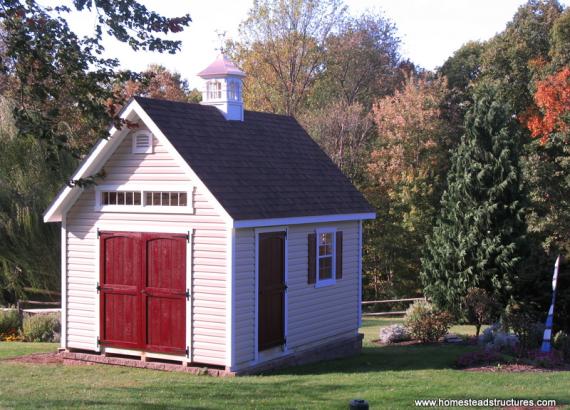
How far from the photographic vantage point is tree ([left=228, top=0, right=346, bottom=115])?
42.8 m

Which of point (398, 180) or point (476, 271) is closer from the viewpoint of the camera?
point (476, 271)

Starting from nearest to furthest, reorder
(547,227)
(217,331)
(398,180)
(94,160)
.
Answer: (217,331), (94,160), (547,227), (398,180)

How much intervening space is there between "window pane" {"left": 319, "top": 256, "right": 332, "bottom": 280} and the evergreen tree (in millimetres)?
8134

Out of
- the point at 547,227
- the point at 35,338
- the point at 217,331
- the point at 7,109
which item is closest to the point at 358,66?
the point at 547,227

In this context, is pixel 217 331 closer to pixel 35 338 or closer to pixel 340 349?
pixel 340 349

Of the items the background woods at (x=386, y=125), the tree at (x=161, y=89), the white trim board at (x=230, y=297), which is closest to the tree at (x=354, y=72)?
the background woods at (x=386, y=125)

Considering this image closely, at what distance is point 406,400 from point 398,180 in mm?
25813

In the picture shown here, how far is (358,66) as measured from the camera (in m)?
45.2

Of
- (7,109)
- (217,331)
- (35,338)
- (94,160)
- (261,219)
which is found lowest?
→ (35,338)

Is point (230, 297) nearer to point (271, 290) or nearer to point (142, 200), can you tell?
point (271, 290)

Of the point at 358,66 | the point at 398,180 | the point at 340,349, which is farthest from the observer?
the point at 358,66

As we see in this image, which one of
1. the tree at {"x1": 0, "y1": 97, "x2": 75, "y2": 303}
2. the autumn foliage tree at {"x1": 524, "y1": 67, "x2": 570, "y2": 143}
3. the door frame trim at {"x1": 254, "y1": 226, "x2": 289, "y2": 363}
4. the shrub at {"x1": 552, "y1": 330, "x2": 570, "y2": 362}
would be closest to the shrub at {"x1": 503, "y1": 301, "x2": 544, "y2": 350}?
the shrub at {"x1": 552, "y1": 330, "x2": 570, "y2": 362}

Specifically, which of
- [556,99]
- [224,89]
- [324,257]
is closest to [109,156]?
[224,89]

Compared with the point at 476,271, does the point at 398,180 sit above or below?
above
